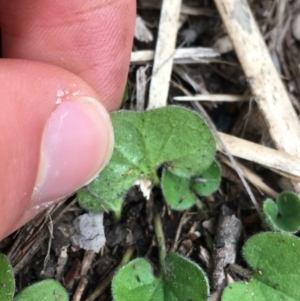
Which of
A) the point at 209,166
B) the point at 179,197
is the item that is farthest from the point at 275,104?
the point at 179,197

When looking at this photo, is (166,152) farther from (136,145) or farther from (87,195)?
(87,195)

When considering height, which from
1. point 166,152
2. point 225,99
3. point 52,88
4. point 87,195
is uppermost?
point 52,88

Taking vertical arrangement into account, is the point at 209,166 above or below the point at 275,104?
below

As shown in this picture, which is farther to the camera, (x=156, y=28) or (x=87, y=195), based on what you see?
(x=156, y=28)

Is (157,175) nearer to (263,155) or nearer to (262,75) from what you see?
(263,155)

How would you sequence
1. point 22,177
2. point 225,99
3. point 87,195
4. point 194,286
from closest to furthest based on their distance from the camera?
point 22,177, point 194,286, point 87,195, point 225,99

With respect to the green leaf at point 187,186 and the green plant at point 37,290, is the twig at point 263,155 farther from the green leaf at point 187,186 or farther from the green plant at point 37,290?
the green plant at point 37,290
